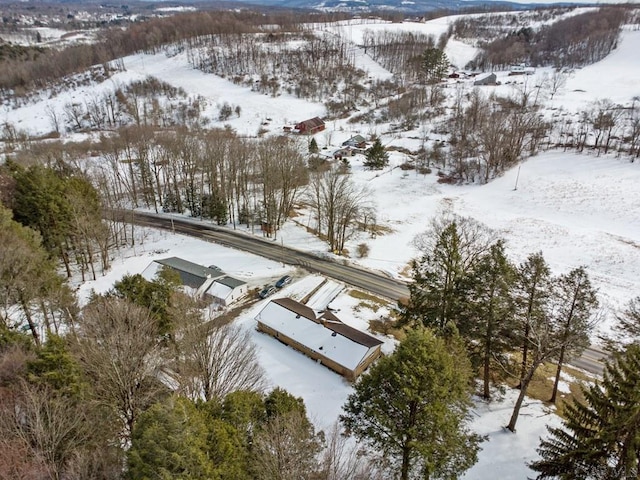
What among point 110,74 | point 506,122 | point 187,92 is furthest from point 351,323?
point 110,74

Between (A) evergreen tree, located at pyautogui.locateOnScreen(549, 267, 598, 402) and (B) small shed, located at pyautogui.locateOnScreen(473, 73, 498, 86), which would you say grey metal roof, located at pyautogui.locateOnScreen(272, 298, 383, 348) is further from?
(B) small shed, located at pyautogui.locateOnScreen(473, 73, 498, 86)

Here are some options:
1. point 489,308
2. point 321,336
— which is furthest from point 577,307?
point 321,336

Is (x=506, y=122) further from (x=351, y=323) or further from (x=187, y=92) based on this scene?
(x=187, y=92)

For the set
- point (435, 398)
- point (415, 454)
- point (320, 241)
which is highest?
point (435, 398)

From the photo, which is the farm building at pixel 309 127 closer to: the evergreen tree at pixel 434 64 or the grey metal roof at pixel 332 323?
the evergreen tree at pixel 434 64

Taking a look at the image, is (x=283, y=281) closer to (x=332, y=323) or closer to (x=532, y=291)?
(x=332, y=323)

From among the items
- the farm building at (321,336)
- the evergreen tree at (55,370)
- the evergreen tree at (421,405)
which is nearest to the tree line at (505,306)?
the evergreen tree at (421,405)

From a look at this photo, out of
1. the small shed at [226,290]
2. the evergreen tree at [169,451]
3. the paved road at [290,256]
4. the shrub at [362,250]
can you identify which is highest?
the evergreen tree at [169,451]
